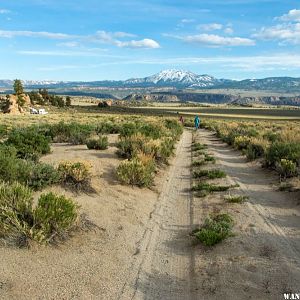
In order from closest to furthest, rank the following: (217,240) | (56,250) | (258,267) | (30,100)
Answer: (258,267) < (56,250) < (217,240) < (30,100)

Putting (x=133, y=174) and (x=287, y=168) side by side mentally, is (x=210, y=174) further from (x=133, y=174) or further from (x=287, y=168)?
(x=133, y=174)

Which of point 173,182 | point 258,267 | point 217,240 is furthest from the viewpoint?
point 173,182

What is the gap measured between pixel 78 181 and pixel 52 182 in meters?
0.72

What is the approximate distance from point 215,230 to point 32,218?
382 cm

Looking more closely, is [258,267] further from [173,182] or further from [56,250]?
[173,182]

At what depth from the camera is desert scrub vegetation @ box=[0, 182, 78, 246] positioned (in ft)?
25.4

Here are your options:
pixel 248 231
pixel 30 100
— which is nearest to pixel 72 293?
pixel 248 231

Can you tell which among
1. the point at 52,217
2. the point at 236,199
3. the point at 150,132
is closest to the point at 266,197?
the point at 236,199

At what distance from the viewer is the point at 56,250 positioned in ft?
25.4

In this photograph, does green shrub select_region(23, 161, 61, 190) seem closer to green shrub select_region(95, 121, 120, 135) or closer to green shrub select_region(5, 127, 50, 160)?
green shrub select_region(5, 127, 50, 160)

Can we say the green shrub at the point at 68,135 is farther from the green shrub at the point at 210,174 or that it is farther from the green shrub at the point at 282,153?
the green shrub at the point at 282,153

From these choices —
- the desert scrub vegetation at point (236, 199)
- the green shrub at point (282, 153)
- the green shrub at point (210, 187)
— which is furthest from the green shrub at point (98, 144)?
the desert scrub vegetation at point (236, 199)

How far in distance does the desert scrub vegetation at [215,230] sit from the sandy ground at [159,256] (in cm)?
16

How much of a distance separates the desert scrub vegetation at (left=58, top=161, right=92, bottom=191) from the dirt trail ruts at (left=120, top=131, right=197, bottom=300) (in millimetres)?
2165
